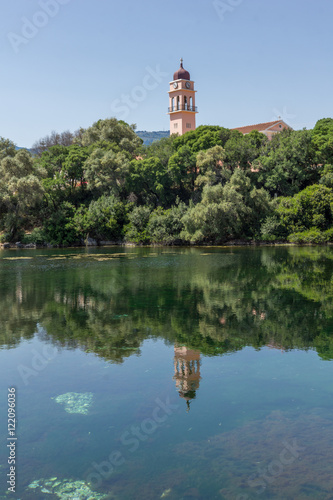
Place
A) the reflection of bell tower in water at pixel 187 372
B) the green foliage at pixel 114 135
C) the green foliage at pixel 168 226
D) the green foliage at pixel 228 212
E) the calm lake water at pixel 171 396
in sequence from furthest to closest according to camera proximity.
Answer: the green foliage at pixel 114 135 < the green foliage at pixel 168 226 < the green foliage at pixel 228 212 < the reflection of bell tower in water at pixel 187 372 < the calm lake water at pixel 171 396

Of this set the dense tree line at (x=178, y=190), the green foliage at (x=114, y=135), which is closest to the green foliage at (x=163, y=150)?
the dense tree line at (x=178, y=190)

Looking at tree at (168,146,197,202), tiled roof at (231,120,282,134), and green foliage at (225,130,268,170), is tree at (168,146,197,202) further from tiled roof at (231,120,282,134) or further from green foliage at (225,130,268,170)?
tiled roof at (231,120,282,134)

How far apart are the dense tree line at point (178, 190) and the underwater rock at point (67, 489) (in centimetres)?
4663

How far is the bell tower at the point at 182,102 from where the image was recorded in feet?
282

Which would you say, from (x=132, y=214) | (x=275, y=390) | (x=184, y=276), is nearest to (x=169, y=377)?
(x=275, y=390)

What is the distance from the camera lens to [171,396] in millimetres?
8664

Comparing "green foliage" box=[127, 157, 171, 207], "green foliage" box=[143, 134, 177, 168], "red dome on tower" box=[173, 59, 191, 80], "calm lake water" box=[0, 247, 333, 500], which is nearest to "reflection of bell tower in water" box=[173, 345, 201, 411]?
"calm lake water" box=[0, 247, 333, 500]

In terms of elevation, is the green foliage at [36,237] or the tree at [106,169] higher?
the tree at [106,169]

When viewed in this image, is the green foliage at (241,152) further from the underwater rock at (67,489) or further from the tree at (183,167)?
the underwater rock at (67,489)

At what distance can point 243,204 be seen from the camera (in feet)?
172

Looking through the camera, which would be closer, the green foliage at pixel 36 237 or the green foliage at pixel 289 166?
the green foliage at pixel 289 166

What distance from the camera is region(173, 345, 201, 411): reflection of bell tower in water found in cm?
893

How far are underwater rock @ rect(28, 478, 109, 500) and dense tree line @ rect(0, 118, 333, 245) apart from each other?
46.6 metres

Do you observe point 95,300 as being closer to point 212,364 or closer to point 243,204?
point 212,364
